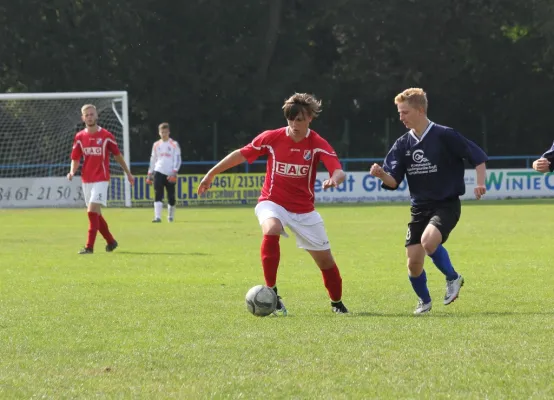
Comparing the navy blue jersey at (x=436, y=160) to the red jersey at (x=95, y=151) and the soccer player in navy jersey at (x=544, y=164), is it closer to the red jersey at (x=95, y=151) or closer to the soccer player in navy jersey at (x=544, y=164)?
the soccer player in navy jersey at (x=544, y=164)

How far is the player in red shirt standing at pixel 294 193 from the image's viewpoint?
8.83 metres

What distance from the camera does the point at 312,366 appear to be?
6.12 m

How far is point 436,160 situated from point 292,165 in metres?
1.07

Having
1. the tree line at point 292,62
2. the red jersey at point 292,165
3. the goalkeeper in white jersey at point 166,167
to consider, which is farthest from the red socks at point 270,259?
the tree line at point 292,62

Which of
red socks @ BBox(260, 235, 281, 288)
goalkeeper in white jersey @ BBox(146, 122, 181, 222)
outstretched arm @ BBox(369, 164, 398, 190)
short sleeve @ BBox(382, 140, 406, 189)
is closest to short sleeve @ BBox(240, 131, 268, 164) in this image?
red socks @ BBox(260, 235, 281, 288)

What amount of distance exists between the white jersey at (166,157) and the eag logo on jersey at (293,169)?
612 inches

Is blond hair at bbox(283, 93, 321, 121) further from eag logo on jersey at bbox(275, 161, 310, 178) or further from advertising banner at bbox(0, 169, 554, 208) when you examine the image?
advertising banner at bbox(0, 169, 554, 208)

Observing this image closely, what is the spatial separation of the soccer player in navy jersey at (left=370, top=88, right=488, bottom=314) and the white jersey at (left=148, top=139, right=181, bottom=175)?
15.7 m

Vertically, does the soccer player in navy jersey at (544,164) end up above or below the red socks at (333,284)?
above

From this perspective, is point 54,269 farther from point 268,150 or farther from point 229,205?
point 229,205

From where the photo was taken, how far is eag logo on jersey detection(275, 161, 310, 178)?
8922 mm

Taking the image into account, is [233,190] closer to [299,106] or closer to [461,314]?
[299,106]

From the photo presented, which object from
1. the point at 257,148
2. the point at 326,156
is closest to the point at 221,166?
the point at 257,148

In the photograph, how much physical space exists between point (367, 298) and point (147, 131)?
34.2 meters
